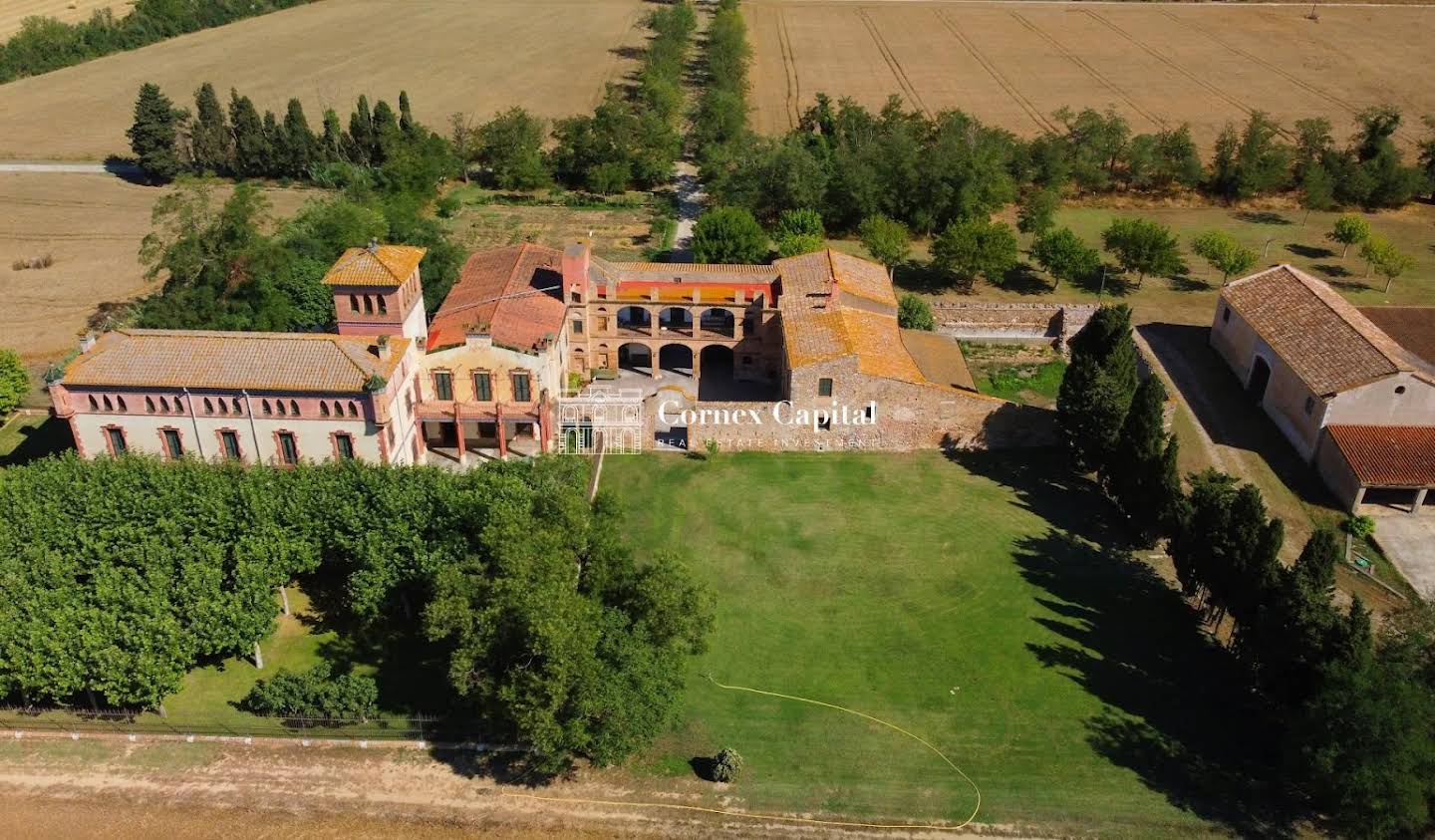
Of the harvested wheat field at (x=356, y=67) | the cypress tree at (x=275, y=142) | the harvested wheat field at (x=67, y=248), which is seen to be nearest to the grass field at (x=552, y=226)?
the harvested wheat field at (x=67, y=248)

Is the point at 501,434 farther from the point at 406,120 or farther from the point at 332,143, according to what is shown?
the point at 332,143

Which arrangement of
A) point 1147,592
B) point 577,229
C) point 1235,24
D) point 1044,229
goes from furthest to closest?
point 1235,24 < point 577,229 < point 1044,229 < point 1147,592

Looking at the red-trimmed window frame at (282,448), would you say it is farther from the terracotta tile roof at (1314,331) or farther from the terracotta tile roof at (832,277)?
the terracotta tile roof at (1314,331)

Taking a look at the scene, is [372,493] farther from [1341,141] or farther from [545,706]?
[1341,141]

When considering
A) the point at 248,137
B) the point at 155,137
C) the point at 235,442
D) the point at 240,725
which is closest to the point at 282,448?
the point at 235,442

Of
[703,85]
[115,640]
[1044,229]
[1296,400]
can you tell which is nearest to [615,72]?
[703,85]
